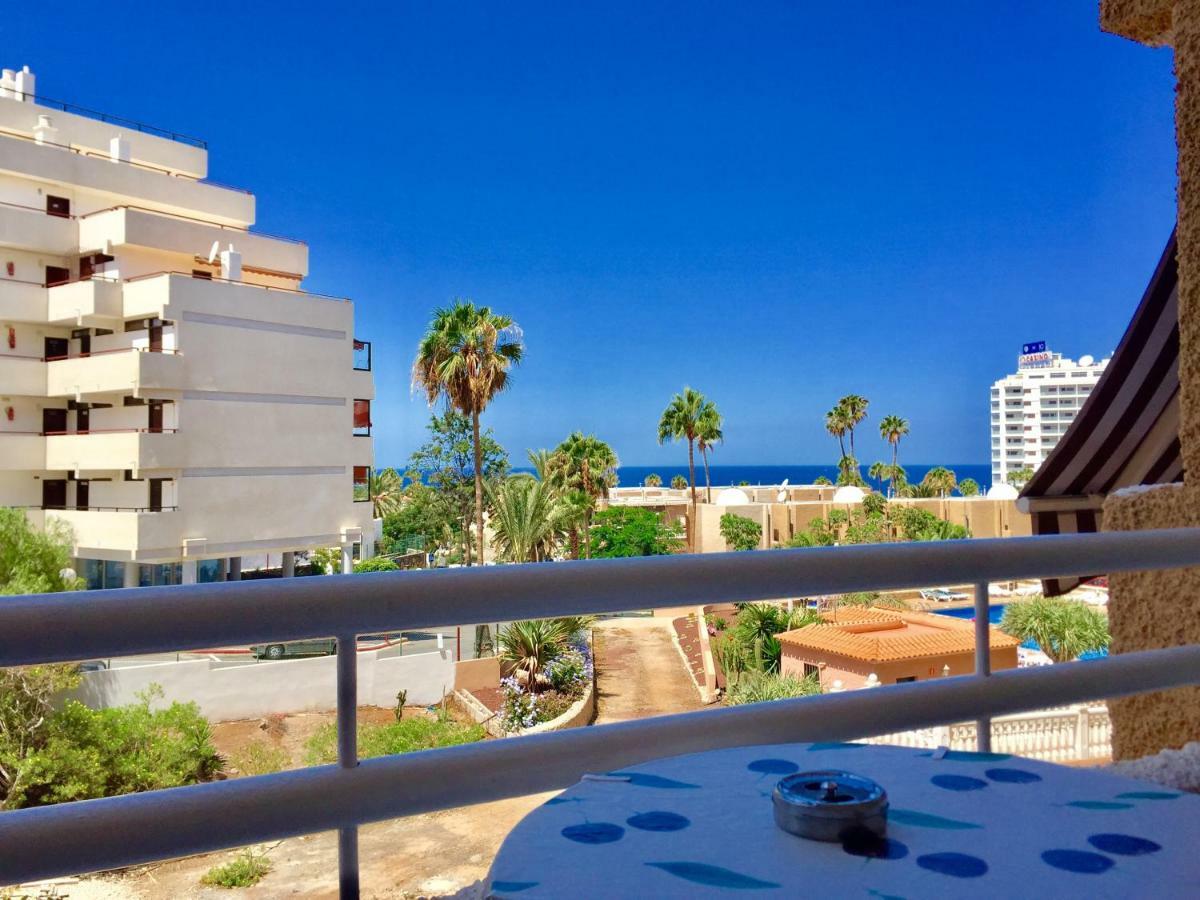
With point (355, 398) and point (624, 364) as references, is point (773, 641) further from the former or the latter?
point (624, 364)

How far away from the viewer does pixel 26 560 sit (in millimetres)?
19516

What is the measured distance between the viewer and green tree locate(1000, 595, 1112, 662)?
20.4 m

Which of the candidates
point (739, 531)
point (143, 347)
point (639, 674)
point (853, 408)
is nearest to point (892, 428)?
point (853, 408)

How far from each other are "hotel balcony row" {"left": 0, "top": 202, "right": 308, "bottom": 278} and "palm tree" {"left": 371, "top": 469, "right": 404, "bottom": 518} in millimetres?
23155

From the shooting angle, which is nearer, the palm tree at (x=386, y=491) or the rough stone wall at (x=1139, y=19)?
the rough stone wall at (x=1139, y=19)

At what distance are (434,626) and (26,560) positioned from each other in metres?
22.3

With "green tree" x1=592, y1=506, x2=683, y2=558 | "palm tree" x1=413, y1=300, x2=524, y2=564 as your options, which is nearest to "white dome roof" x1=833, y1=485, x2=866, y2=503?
"green tree" x1=592, y1=506, x2=683, y2=558

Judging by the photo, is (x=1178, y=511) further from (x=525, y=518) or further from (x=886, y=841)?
(x=525, y=518)

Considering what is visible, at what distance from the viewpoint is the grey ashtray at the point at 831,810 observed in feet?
2.20

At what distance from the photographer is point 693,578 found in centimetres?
100

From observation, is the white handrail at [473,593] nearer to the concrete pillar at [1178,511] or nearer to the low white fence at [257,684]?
the concrete pillar at [1178,511]

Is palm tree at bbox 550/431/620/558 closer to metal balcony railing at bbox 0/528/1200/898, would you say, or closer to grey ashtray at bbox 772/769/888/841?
metal balcony railing at bbox 0/528/1200/898

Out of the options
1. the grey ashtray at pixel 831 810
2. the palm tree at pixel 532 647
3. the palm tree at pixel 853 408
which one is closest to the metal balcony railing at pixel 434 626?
the grey ashtray at pixel 831 810

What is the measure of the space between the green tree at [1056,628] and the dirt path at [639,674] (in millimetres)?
7738
